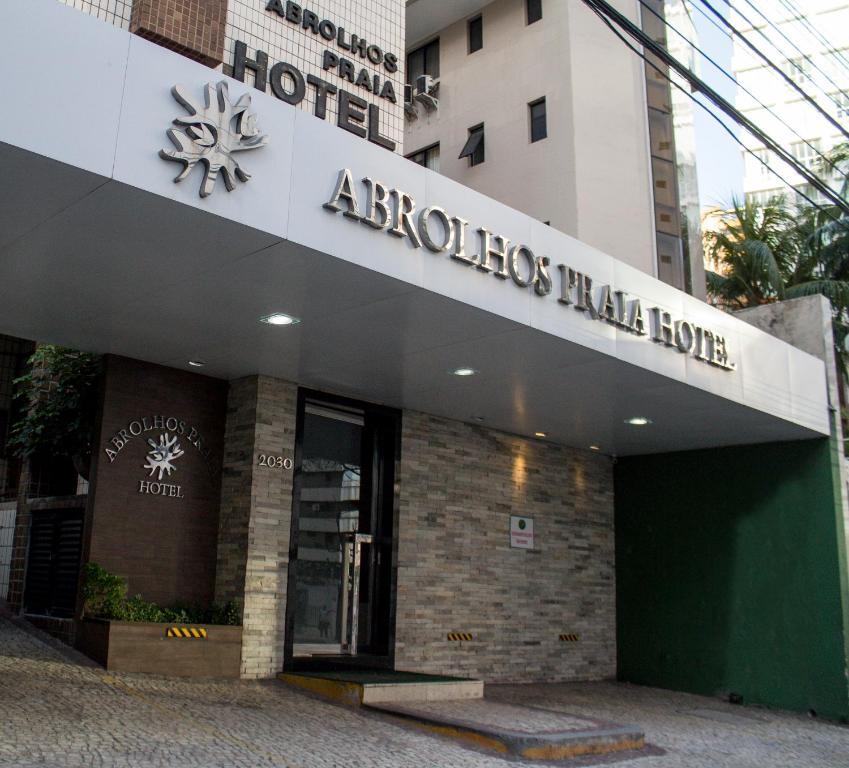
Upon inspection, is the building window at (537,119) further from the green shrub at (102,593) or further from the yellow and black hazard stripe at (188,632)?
the green shrub at (102,593)

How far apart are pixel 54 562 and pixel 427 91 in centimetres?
1305

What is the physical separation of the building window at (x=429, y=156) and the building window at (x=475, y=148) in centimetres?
87

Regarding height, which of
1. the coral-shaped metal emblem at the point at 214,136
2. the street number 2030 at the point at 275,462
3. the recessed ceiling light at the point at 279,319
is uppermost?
the coral-shaped metal emblem at the point at 214,136

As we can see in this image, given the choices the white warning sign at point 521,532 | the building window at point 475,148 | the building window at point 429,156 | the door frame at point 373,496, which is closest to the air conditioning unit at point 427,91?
the building window at point 429,156

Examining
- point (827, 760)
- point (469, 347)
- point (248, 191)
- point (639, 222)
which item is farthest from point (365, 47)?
point (827, 760)

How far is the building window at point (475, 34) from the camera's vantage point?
19781 millimetres

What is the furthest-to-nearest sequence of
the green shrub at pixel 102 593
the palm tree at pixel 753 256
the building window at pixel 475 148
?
the palm tree at pixel 753 256 < the building window at pixel 475 148 < the green shrub at pixel 102 593

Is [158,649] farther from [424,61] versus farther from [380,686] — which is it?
[424,61]

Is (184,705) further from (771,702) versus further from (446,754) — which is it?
(771,702)

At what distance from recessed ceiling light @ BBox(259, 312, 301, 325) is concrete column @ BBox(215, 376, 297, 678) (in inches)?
93.1

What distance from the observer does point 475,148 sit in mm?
19281

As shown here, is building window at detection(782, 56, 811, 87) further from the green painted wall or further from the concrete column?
the concrete column

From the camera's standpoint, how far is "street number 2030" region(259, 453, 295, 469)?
11344 mm

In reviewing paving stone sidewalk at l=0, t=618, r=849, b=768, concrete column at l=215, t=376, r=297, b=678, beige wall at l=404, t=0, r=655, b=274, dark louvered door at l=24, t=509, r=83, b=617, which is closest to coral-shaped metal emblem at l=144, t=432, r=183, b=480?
concrete column at l=215, t=376, r=297, b=678
